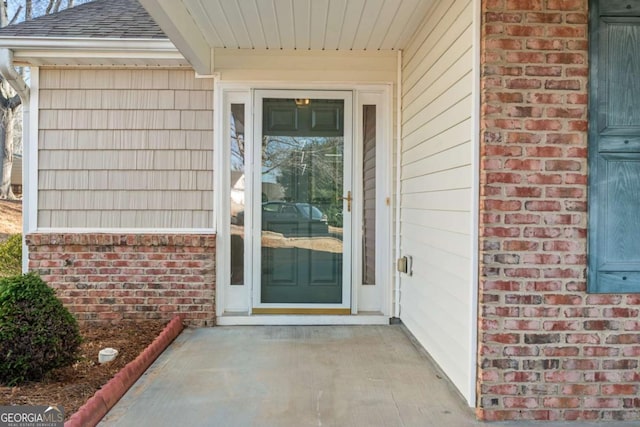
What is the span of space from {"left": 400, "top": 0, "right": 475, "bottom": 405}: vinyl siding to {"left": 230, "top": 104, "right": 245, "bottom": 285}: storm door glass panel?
145 centimetres

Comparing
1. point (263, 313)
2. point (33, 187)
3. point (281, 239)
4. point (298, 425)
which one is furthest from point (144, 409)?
point (33, 187)

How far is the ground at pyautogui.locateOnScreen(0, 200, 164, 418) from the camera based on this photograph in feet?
8.05

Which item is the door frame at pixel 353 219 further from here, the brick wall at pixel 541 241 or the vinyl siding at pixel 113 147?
the brick wall at pixel 541 241

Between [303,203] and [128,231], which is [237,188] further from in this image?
[128,231]

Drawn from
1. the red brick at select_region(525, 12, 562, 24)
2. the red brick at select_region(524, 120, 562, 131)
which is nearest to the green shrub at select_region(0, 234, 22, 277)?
the red brick at select_region(524, 120, 562, 131)

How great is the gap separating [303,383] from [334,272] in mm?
1457

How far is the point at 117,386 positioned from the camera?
2658 millimetres

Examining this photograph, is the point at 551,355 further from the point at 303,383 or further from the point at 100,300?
the point at 100,300

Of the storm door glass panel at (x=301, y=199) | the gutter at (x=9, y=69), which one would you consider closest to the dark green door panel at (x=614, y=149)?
the storm door glass panel at (x=301, y=199)

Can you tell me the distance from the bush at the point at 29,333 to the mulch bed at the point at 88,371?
97 mm

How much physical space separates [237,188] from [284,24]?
1.47m

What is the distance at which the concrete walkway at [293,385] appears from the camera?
2426 mm

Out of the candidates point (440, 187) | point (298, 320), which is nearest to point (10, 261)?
point (298, 320)

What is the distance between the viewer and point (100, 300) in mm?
4039
